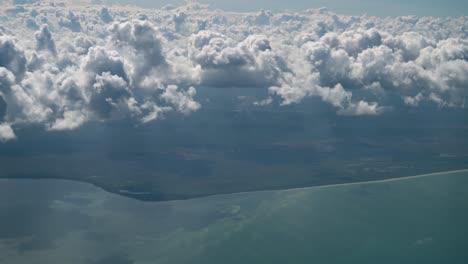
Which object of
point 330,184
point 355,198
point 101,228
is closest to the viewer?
point 101,228

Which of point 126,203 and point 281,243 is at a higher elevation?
point 126,203

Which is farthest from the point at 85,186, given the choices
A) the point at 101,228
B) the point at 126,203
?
the point at 101,228

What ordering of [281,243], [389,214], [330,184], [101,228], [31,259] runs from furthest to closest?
[330,184]
[389,214]
[101,228]
[281,243]
[31,259]

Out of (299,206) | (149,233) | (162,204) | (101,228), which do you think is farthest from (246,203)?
(101,228)

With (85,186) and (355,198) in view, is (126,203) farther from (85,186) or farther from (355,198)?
(355,198)

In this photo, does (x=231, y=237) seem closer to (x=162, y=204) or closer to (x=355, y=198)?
(x=162, y=204)

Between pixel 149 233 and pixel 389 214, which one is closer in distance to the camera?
pixel 149 233
